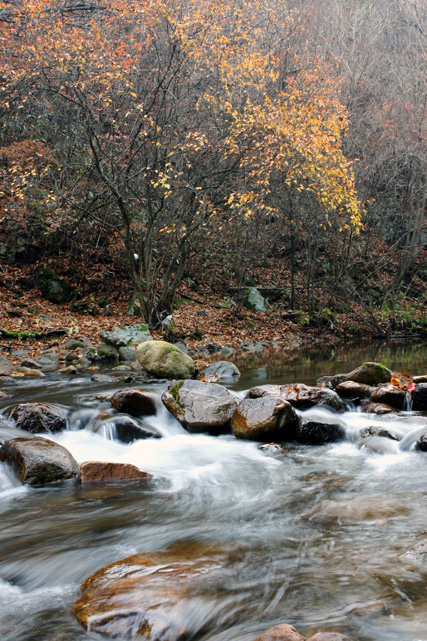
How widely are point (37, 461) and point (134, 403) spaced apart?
224 cm

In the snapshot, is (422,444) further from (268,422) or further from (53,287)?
(53,287)

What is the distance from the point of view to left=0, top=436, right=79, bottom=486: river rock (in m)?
4.88

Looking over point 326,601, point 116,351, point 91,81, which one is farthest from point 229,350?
point 326,601

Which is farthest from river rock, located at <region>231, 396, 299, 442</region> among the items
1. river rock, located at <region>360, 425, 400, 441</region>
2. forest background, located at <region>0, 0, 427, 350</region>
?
forest background, located at <region>0, 0, 427, 350</region>

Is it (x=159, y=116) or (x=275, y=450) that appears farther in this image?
(x=159, y=116)

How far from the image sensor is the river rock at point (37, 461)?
488cm

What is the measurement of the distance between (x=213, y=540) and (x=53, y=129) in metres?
15.7

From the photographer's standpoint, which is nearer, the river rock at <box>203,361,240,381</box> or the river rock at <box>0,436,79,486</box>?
the river rock at <box>0,436,79,486</box>

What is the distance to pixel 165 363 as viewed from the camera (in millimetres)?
9930

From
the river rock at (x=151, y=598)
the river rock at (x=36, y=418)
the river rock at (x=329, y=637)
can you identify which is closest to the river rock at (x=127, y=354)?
the river rock at (x=36, y=418)

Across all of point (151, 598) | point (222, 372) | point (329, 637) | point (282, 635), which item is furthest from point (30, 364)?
point (329, 637)

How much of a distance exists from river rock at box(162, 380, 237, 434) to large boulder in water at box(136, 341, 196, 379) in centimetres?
260

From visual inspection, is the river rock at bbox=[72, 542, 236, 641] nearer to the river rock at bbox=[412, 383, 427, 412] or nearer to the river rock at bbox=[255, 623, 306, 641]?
the river rock at bbox=[255, 623, 306, 641]

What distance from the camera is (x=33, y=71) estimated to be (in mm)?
11820
